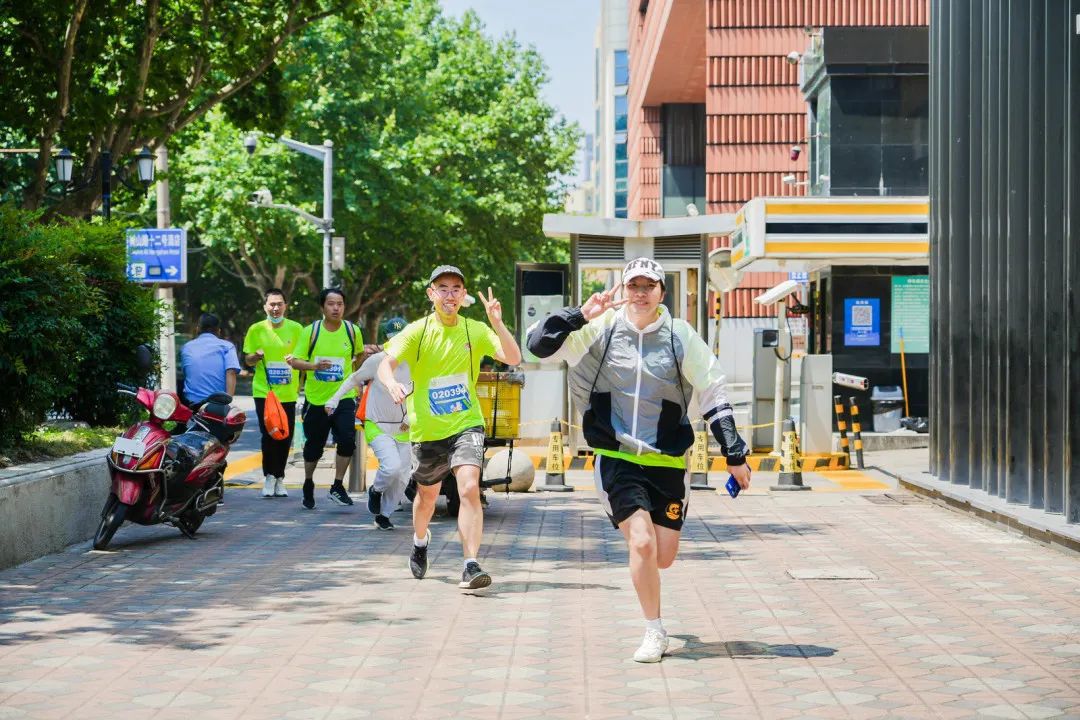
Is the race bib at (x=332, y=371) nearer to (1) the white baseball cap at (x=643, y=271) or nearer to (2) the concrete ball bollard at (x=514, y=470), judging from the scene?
(2) the concrete ball bollard at (x=514, y=470)

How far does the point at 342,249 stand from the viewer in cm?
3716

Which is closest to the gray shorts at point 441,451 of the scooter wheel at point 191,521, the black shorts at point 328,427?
the scooter wheel at point 191,521

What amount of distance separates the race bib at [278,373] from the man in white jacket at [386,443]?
182 centimetres

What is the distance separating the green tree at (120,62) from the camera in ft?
57.2

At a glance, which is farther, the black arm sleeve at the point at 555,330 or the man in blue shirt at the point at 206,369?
the man in blue shirt at the point at 206,369

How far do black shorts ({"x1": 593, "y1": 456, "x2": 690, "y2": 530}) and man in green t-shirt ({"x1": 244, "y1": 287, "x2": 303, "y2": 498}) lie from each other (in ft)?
24.5

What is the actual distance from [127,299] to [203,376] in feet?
3.08

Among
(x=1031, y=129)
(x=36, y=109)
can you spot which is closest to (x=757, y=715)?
(x=1031, y=129)

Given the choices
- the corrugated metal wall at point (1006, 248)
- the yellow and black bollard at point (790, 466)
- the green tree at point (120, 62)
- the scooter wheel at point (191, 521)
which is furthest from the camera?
the green tree at point (120, 62)

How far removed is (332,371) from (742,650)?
24.4 feet

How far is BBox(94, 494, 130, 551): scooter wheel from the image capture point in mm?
10781

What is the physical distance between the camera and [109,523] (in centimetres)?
1079

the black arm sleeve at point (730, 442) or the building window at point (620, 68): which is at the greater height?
the building window at point (620, 68)

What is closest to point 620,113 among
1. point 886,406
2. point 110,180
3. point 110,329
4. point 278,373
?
point 886,406
